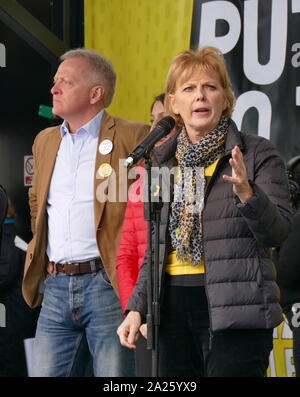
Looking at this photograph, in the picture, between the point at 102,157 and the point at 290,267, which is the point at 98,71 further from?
the point at 290,267

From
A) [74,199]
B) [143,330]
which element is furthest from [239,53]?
[143,330]

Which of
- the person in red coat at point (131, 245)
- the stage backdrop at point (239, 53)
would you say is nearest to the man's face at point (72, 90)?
the person in red coat at point (131, 245)

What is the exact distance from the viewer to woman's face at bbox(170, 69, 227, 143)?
295cm

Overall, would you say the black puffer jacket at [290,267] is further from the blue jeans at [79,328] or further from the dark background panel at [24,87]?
the dark background panel at [24,87]

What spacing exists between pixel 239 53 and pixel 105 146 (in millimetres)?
1391

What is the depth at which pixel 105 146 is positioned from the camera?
12.4ft

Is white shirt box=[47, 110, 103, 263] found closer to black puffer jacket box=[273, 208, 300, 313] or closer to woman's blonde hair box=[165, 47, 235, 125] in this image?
woman's blonde hair box=[165, 47, 235, 125]

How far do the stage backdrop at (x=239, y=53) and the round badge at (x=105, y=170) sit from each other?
1214 millimetres

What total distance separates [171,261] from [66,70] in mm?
1462

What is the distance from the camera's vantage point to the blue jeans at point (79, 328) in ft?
11.6

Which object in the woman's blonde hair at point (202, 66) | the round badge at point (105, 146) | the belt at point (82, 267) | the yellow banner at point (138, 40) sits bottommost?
the belt at point (82, 267)

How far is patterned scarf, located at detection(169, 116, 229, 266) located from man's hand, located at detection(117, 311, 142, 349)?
28 centimetres
